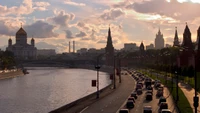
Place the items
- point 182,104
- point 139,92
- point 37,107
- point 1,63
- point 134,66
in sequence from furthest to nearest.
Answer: point 134,66
point 1,63
point 139,92
point 37,107
point 182,104

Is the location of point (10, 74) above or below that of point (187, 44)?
below

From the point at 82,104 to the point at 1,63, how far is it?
401 feet

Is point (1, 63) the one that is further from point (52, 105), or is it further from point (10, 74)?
point (52, 105)

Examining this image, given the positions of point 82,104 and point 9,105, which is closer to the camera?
point 82,104

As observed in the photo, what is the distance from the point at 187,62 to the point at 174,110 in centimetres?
5297

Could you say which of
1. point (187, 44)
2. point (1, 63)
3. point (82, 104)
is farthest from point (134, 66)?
point (82, 104)

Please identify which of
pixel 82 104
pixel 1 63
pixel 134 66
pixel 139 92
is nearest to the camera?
pixel 82 104

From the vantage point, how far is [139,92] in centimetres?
5456

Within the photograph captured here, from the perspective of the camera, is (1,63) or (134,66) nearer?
(1,63)

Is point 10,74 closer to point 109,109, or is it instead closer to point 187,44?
point 187,44

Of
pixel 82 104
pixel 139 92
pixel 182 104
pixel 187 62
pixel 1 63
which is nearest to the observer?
pixel 182 104

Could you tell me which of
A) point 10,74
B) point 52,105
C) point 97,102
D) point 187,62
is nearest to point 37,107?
point 52,105

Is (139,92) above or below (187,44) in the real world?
below

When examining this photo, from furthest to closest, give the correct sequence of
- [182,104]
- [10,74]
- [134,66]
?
[134,66] → [10,74] → [182,104]
